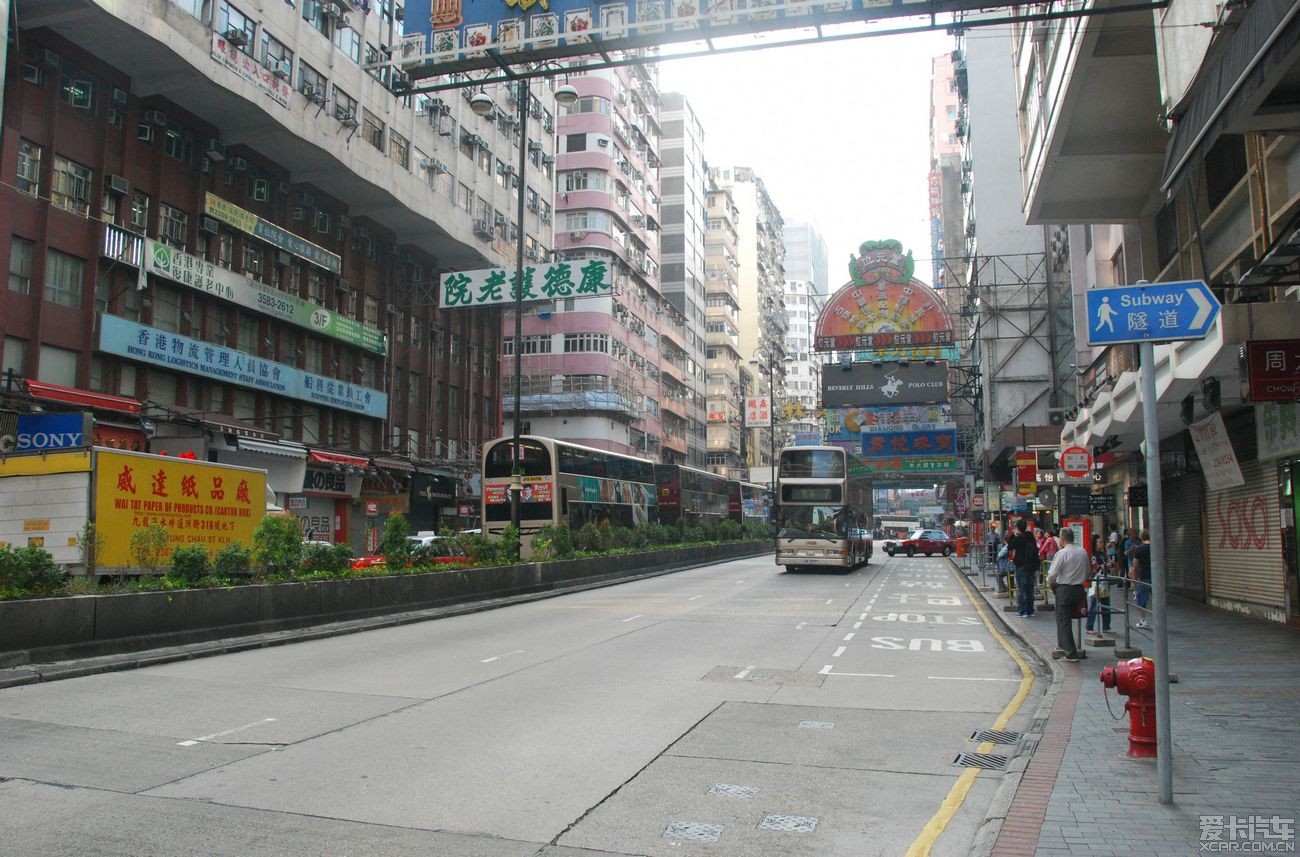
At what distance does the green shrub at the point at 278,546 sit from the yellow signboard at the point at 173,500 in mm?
1257

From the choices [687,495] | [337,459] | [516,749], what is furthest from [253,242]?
[516,749]

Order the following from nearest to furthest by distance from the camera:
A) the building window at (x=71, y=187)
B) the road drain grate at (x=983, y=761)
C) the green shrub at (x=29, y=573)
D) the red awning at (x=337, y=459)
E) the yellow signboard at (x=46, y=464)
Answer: the road drain grate at (x=983, y=761), the green shrub at (x=29, y=573), the yellow signboard at (x=46, y=464), the building window at (x=71, y=187), the red awning at (x=337, y=459)

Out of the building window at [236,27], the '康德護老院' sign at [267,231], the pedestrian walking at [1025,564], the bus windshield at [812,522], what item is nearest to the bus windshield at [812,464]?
the bus windshield at [812,522]

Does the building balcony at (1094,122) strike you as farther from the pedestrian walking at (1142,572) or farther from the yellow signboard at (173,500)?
the yellow signboard at (173,500)

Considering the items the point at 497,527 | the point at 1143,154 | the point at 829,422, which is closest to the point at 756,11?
the point at 1143,154

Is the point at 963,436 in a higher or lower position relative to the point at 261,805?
higher

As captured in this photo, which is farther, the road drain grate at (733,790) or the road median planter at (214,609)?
the road median planter at (214,609)

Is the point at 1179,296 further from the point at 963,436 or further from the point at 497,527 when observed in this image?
the point at 963,436

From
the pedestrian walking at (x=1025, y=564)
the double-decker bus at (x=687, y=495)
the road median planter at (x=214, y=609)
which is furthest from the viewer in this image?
the double-decker bus at (x=687, y=495)

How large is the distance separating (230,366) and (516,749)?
27.4 meters

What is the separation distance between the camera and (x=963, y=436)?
5941 cm

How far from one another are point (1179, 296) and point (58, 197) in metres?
27.8

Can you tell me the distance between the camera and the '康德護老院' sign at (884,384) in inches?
1533

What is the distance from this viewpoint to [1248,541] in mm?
17594
